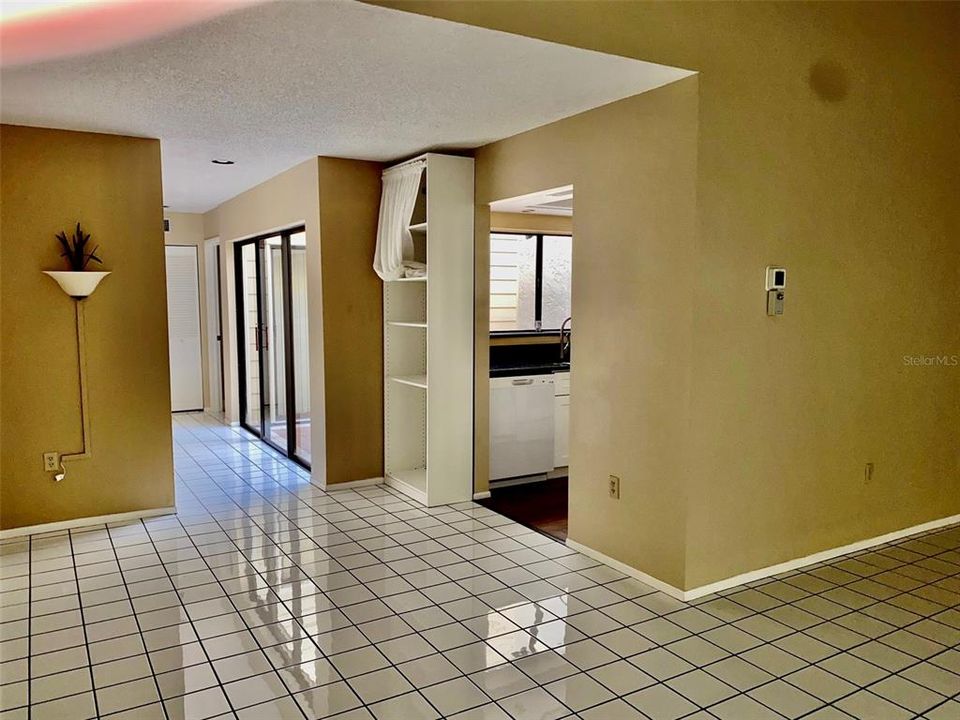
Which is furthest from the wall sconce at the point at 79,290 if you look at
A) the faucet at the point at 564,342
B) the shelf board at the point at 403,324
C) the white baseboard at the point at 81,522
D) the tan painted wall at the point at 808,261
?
the faucet at the point at 564,342

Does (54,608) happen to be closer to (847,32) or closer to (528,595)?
(528,595)

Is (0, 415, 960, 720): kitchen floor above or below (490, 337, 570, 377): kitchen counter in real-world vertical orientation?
below

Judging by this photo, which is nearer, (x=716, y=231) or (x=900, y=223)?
(x=716, y=231)

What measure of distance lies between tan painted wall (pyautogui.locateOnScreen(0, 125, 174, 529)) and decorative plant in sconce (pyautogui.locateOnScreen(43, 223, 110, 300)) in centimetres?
6

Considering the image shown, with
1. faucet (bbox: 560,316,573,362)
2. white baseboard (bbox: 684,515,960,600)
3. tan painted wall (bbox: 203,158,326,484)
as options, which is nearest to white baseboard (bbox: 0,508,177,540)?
tan painted wall (bbox: 203,158,326,484)

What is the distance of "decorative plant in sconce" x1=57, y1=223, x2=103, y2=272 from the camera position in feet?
13.3

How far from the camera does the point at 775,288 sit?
10.8ft

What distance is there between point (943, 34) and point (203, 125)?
4.13 metres

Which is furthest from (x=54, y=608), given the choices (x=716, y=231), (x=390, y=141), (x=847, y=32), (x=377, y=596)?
(x=847, y=32)

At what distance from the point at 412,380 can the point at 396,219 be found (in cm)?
110

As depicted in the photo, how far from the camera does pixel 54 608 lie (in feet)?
10.2

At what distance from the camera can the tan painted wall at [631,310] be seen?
3139 mm

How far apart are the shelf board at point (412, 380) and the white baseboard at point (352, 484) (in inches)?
29.5

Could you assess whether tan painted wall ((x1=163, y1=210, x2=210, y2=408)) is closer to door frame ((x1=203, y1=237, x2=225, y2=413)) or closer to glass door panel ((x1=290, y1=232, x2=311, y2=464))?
door frame ((x1=203, y1=237, x2=225, y2=413))
